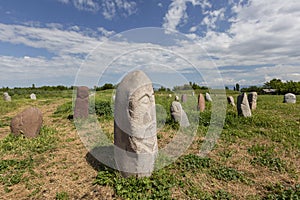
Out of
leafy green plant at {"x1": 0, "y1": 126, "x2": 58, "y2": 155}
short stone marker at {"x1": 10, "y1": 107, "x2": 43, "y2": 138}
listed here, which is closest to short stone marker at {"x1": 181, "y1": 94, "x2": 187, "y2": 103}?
leafy green plant at {"x1": 0, "y1": 126, "x2": 58, "y2": 155}

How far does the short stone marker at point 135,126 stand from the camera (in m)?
3.95

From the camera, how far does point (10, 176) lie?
15.7ft

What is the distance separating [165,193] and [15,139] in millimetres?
6348

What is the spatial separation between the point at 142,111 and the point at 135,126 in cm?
34

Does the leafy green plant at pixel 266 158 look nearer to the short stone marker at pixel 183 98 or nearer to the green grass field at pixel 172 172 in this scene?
the green grass field at pixel 172 172

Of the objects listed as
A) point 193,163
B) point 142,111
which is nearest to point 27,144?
point 142,111

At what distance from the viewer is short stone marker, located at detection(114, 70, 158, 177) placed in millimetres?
3947

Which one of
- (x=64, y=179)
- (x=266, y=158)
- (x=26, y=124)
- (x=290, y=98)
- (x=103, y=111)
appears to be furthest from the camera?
(x=290, y=98)

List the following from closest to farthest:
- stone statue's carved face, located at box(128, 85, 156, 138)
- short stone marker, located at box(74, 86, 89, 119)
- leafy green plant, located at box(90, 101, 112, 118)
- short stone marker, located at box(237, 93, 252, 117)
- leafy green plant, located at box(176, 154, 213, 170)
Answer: stone statue's carved face, located at box(128, 85, 156, 138), leafy green plant, located at box(176, 154, 213, 170), short stone marker, located at box(237, 93, 252, 117), short stone marker, located at box(74, 86, 89, 119), leafy green plant, located at box(90, 101, 112, 118)

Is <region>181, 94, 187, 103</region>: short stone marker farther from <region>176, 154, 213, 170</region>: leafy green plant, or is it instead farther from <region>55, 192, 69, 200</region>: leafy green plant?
<region>55, 192, 69, 200</region>: leafy green plant

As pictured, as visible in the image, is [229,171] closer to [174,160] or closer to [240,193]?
[240,193]

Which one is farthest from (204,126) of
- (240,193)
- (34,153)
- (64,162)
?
(34,153)

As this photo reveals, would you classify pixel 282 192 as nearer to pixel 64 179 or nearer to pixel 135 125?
pixel 135 125

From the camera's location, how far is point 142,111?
13.1 feet
